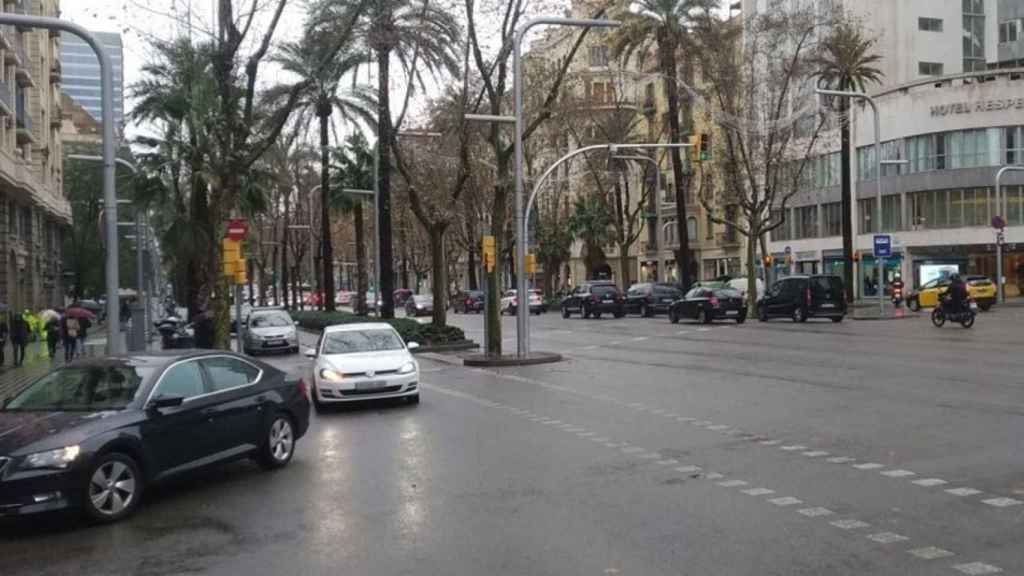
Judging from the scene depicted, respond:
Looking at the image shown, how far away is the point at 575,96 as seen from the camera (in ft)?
176

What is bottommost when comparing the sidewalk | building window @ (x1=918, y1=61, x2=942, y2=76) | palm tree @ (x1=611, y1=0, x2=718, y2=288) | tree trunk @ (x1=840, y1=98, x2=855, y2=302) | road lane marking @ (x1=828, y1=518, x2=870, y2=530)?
the sidewalk

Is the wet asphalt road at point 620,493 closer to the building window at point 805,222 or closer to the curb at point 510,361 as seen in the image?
the curb at point 510,361

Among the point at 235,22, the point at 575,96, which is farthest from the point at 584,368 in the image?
the point at 575,96

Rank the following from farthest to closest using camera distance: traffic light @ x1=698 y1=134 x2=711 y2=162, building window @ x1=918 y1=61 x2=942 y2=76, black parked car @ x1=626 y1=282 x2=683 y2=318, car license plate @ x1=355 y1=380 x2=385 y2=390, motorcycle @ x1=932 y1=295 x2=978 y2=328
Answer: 1. building window @ x1=918 y1=61 x2=942 y2=76
2. black parked car @ x1=626 y1=282 x2=683 y2=318
3. traffic light @ x1=698 y1=134 x2=711 y2=162
4. motorcycle @ x1=932 y1=295 x2=978 y2=328
5. car license plate @ x1=355 y1=380 x2=385 y2=390

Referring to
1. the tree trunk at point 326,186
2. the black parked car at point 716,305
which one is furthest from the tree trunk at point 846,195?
the tree trunk at point 326,186

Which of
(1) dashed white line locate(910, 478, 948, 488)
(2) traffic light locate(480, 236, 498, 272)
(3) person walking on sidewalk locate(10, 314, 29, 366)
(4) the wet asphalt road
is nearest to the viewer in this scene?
(4) the wet asphalt road

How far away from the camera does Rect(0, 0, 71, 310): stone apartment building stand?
3841 centimetres

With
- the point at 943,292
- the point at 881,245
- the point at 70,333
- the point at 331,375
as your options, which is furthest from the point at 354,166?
the point at 331,375

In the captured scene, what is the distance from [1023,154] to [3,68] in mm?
52181

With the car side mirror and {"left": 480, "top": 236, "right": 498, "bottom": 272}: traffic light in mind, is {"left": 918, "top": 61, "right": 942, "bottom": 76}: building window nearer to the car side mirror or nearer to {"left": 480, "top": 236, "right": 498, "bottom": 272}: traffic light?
{"left": 480, "top": 236, "right": 498, "bottom": 272}: traffic light

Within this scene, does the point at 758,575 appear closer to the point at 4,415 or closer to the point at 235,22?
the point at 4,415

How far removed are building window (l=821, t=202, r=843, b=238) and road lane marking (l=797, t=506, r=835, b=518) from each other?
193 ft

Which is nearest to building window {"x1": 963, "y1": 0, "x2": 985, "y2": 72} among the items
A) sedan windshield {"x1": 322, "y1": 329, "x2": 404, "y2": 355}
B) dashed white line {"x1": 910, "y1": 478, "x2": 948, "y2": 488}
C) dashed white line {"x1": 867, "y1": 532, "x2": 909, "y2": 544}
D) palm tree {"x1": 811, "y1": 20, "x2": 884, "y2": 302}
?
palm tree {"x1": 811, "y1": 20, "x2": 884, "y2": 302}

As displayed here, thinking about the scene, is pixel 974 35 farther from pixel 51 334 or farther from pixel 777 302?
pixel 51 334
